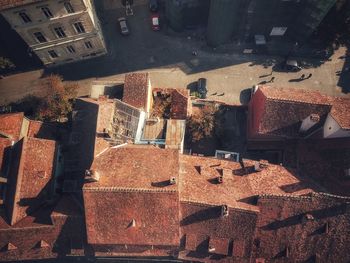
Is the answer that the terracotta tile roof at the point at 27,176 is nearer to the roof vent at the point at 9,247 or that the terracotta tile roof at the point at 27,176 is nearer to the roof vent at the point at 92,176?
the roof vent at the point at 9,247

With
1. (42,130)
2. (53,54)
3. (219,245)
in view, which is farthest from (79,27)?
(219,245)

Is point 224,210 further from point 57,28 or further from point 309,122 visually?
point 57,28

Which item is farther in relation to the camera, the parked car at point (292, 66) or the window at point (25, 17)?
the parked car at point (292, 66)

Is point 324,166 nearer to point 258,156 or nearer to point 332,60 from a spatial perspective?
point 258,156

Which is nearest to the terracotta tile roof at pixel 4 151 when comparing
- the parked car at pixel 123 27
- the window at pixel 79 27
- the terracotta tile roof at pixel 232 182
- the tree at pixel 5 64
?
the tree at pixel 5 64

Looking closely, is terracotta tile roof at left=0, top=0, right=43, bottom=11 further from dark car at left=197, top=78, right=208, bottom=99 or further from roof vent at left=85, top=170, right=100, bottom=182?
dark car at left=197, top=78, right=208, bottom=99

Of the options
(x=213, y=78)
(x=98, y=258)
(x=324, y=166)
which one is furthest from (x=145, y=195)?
(x=213, y=78)

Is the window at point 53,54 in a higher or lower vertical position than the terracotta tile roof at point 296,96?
higher
